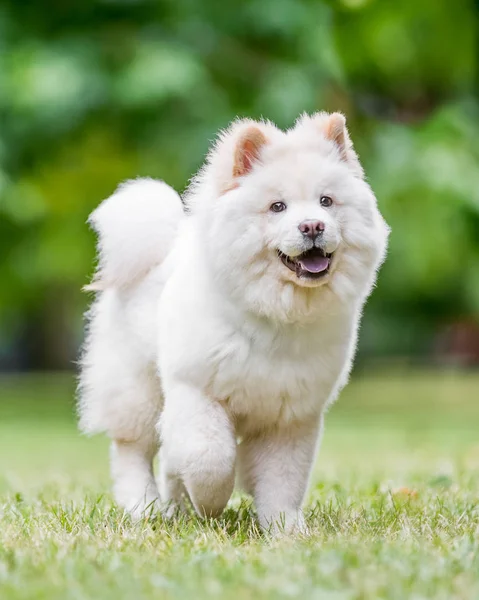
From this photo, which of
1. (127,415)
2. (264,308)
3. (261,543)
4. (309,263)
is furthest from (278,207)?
(127,415)

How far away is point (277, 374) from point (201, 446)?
37cm

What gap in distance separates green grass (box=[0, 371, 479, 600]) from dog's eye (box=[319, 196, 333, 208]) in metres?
1.14

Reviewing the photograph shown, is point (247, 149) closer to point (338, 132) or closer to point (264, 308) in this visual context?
point (338, 132)

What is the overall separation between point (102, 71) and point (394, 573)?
9.62 m

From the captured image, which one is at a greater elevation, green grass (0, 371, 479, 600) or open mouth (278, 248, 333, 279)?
open mouth (278, 248, 333, 279)

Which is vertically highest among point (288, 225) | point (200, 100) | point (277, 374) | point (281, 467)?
point (200, 100)

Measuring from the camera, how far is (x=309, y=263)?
3.72 m

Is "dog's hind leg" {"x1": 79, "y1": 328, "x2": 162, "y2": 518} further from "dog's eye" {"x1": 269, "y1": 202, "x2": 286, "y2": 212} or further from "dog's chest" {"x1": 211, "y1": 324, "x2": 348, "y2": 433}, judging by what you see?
"dog's eye" {"x1": 269, "y1": 202, "x2": 286, "y2": 212}


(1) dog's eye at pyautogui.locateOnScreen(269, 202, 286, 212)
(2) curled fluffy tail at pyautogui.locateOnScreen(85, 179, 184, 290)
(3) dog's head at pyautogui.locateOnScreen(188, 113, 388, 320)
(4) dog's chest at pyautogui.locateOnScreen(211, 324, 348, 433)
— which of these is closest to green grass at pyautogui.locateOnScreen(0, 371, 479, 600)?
(4) dog's chest at pyautogui.locateOnScreen(211, 324, 348, 433)

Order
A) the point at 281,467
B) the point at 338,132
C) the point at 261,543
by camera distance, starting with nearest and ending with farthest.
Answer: the point at 261,543
the point at 338,132
the point at 281,467

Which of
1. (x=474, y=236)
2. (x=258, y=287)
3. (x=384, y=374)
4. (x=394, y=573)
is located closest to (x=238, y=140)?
(x=258, y=287)

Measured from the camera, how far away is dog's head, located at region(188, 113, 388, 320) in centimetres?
372

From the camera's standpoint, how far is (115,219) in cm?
478

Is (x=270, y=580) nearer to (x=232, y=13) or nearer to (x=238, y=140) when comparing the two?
(x=238, y=140)
